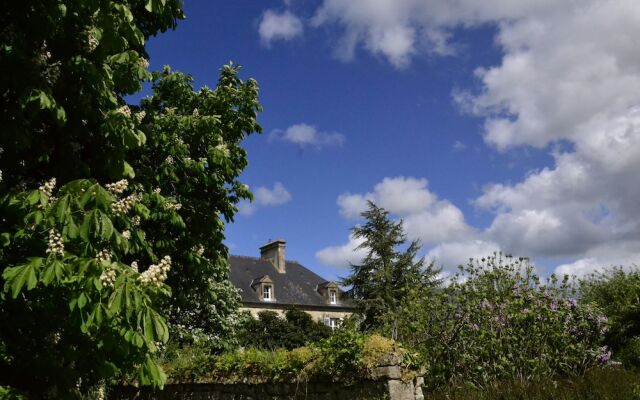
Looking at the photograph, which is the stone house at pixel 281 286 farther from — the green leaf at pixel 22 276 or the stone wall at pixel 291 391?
the green leaf at pixel 22 276

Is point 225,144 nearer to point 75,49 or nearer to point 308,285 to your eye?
point 75,49

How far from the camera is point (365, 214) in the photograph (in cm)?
3438

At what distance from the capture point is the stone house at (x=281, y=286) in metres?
42.7

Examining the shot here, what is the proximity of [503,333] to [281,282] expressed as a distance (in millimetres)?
37290

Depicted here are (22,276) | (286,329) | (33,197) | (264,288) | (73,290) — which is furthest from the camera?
(264,288)

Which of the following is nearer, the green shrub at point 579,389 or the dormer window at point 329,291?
the green shrub at point 579,389

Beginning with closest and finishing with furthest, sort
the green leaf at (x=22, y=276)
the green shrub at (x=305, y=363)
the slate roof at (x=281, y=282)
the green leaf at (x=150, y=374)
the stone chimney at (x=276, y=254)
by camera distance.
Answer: the green leaf at (x=22, y=276), the green leaf at (x=150, y=374), the green shrub at (x=305, y=363), the slate roof at (x=281, y=282), the stone chimney at (x=276, y=254)

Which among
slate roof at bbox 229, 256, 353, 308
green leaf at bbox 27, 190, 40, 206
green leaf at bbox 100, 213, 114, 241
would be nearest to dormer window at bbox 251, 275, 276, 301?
slate roof at bbox 229, 256, 353, 308

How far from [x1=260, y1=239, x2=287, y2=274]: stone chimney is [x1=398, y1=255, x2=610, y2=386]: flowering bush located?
37.5m

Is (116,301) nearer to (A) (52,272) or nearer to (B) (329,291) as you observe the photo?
(A) (52,272)

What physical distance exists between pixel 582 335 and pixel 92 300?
26.9ft

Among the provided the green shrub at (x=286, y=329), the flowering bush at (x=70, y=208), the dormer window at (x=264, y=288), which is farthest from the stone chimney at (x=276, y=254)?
the flowering bush at (x=70, y=208)

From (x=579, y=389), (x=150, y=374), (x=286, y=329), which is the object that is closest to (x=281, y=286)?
(x=286, y=329)

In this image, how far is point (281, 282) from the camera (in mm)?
45281
